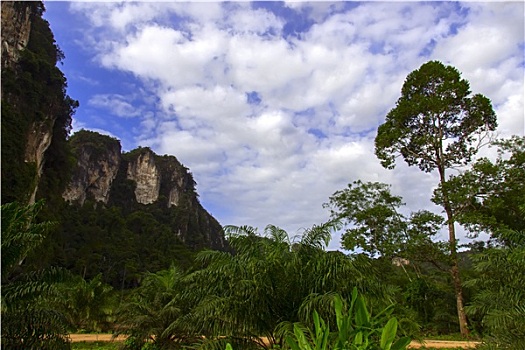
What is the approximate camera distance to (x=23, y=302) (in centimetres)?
606

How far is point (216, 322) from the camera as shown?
5762mm

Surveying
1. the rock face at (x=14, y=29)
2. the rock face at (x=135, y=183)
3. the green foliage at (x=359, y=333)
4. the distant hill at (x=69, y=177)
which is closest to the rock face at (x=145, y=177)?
the rock face at (x=135, y=183)

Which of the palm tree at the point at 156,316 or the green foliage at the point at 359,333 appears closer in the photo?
the green foliage at the point at 359,333

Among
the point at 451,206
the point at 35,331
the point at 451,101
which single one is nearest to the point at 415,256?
the point at 451,206

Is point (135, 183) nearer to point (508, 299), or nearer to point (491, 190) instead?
point (491, 190)

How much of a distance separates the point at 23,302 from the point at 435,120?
16160mm

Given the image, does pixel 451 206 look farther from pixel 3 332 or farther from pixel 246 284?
pixel 3 332

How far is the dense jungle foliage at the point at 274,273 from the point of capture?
5.68 meters

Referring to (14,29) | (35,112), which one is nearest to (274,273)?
(35,112)

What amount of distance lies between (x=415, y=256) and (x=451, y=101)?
649 cm

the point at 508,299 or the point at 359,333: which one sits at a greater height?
the point at 508,299

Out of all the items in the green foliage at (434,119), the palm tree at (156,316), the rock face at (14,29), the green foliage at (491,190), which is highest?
the rock face at (14,29)

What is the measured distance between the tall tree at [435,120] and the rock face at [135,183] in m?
44.5

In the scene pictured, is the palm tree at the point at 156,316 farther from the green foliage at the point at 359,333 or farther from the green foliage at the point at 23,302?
the green foliage at the point at 359,333
